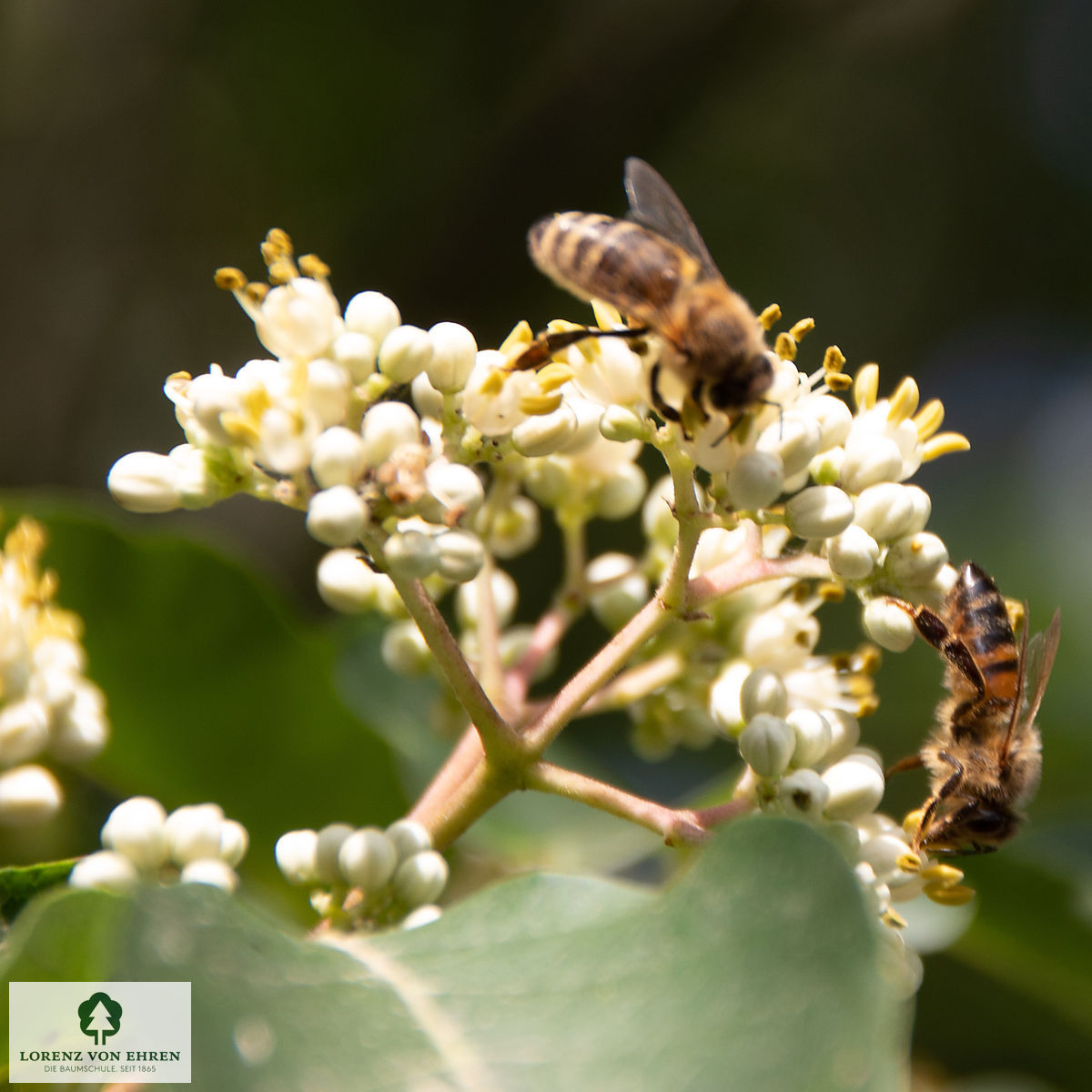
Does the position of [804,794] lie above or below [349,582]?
below

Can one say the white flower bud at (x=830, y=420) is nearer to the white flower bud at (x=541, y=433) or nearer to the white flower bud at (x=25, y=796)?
the white flower bud at (x=541, y=433)

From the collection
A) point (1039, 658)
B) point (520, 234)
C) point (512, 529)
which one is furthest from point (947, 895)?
point (520, 234)

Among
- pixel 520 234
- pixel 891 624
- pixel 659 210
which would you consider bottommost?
pixel 891 624

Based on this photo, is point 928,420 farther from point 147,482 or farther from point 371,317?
point 147,482

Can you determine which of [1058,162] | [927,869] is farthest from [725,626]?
[1058,162]

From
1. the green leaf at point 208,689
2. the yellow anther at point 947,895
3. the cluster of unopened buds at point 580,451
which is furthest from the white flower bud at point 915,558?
the green leaf at point 208,689
